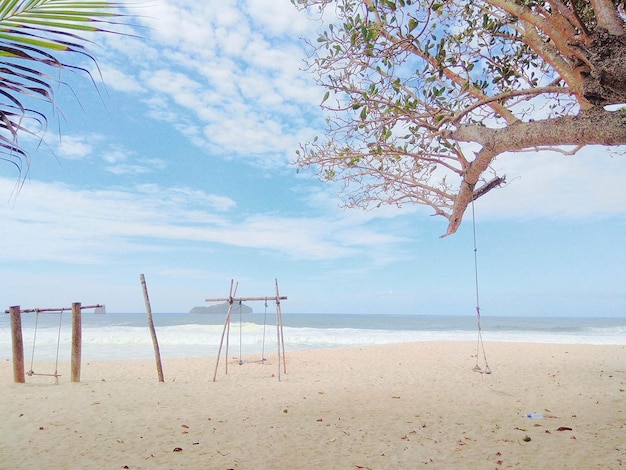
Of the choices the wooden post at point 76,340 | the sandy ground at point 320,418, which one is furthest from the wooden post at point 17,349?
the wooden post at point 76,340

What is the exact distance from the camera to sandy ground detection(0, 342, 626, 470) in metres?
3.82

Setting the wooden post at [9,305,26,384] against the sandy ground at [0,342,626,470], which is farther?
the wooden post at [9,305,26,384]

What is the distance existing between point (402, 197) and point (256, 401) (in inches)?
130

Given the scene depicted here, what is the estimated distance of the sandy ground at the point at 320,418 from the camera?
150 inches

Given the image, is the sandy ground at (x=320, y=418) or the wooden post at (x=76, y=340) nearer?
the sandy ground at (x=320, y=418)

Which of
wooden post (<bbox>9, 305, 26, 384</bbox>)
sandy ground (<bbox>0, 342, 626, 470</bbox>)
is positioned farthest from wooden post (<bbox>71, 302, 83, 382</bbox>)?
wooden post (<bbox>9, 305, 26, 384</bbox>)

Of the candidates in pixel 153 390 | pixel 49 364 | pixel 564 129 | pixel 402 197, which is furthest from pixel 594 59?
pixel 49 364

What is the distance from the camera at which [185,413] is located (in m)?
5.51

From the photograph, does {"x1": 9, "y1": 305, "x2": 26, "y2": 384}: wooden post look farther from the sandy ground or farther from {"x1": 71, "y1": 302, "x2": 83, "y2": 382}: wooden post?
{"x1": 71, "y1": 302, "x2": 83, "y2": 382}: wooden post

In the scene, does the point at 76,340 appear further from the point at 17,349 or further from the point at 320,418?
the point at 320,418

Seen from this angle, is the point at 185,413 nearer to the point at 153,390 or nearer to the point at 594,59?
the point at 153,390

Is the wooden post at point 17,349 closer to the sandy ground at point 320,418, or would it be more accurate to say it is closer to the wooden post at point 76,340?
the sandy ground at point 320,418

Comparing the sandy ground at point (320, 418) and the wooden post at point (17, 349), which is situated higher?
the wooden post at point (17, 349)

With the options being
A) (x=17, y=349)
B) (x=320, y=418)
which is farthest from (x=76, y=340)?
(x=320, y=418)
